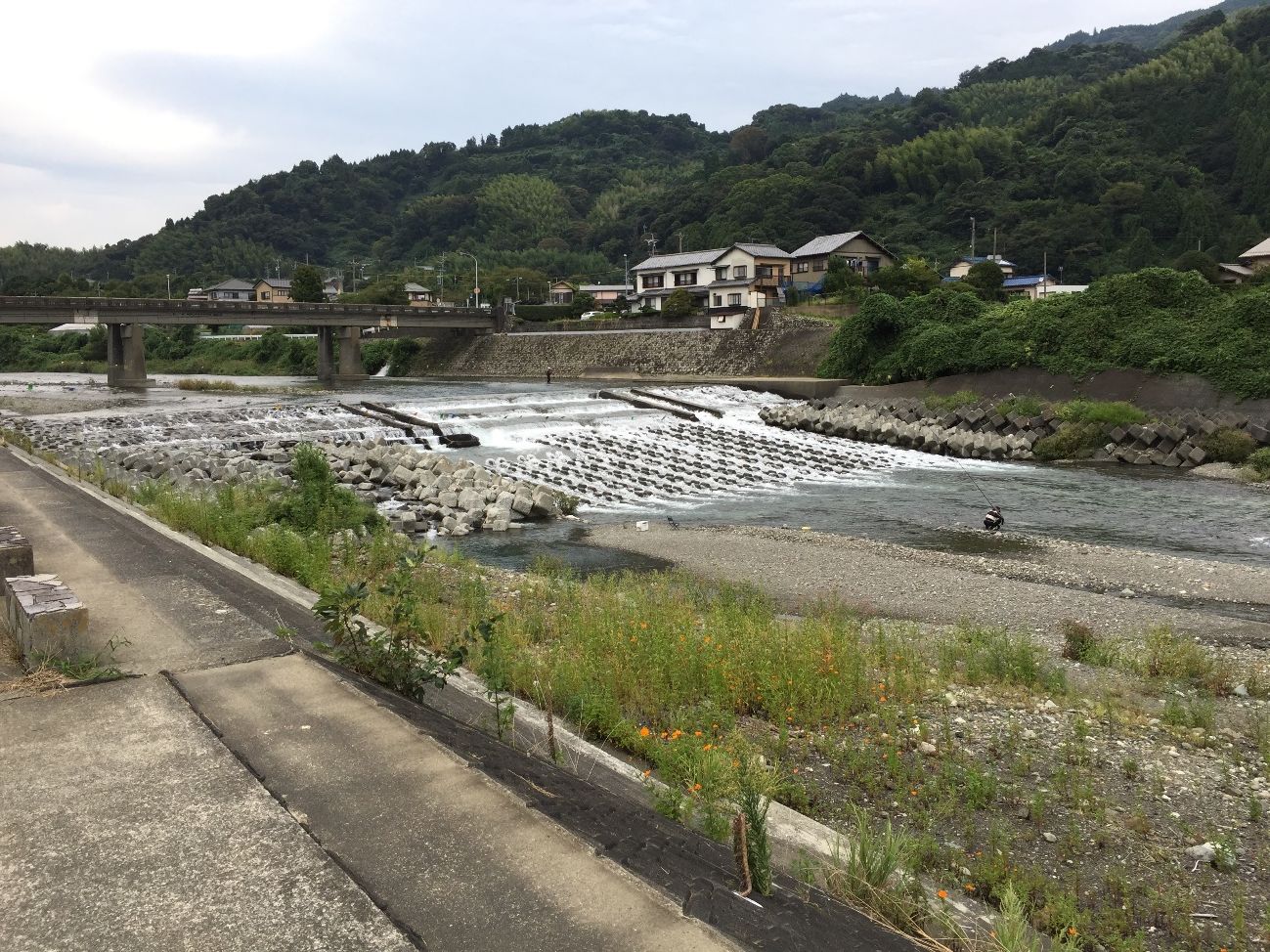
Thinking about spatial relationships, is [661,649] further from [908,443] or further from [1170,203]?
[1170,203]

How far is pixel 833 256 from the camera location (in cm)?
5934

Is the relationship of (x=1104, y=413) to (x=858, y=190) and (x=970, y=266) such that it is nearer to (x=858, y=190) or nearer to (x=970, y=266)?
(x=970, y=266)

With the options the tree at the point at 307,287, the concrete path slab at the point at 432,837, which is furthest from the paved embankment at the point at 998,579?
the tree at the point at 307,287

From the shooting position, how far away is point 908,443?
29.8m

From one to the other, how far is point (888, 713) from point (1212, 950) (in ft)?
8.95

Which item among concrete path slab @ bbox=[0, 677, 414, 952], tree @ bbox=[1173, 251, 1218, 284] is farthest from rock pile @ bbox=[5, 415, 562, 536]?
tree @ bbox=[1173, 251, 1218, 284]

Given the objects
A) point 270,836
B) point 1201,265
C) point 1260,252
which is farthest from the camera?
point 1201,265

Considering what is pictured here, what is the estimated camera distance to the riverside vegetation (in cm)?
449

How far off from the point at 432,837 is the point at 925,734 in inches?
151

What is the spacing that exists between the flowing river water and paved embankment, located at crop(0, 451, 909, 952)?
9.20 metres

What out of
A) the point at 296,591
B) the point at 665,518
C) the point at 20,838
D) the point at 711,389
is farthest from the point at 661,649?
the point at 711,389

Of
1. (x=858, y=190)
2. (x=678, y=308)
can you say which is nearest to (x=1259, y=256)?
(x=678, y=308)

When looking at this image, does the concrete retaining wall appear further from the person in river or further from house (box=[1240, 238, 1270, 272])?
the person in river

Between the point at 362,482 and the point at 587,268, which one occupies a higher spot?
the point at 587,268
